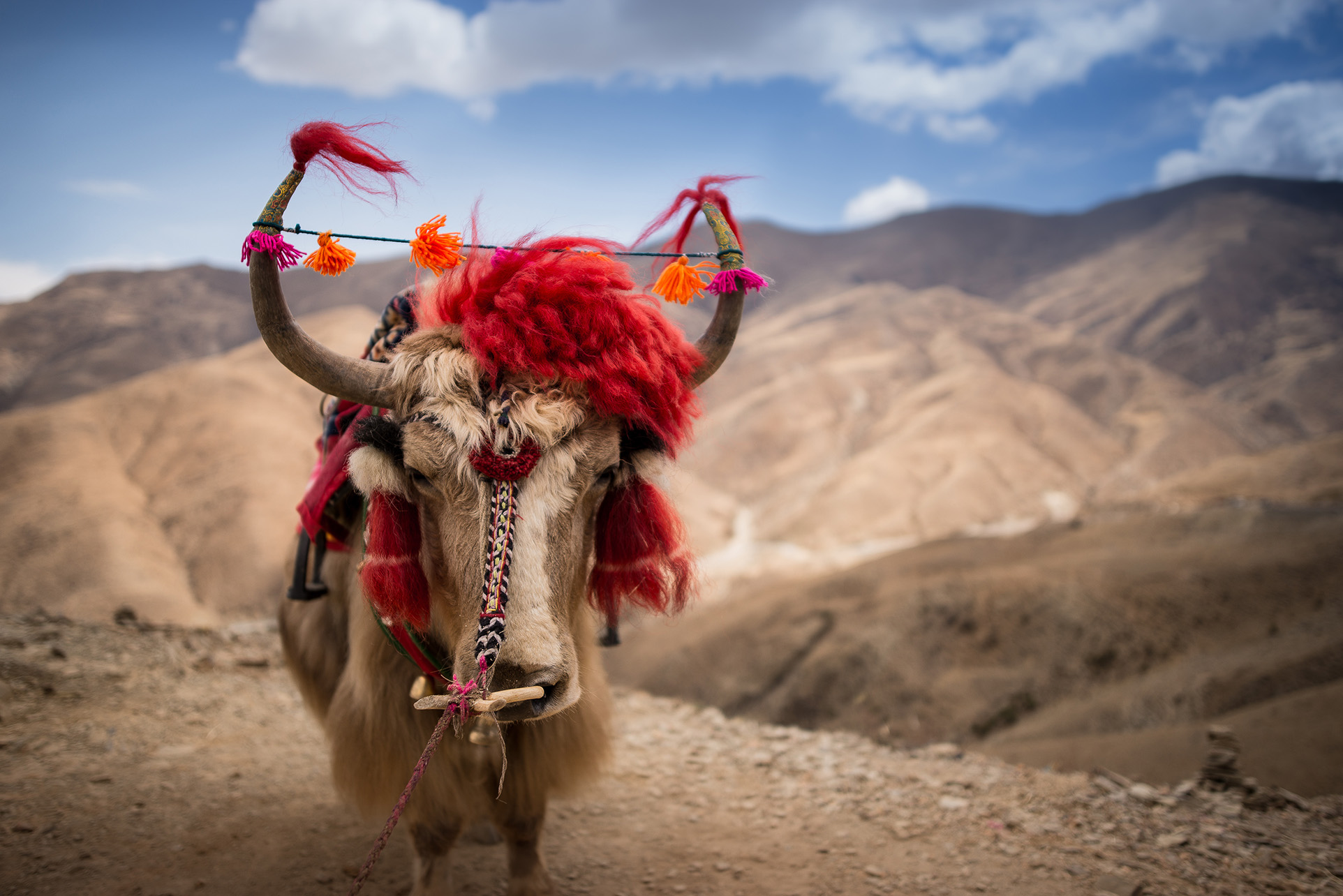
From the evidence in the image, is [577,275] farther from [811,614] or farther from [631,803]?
[811,614]

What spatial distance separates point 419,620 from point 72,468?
32.4 meters

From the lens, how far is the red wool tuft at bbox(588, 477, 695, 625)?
107 inches

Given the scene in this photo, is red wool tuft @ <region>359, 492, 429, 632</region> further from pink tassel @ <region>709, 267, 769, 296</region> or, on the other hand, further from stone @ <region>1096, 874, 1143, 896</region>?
stone @ <region>1096, 874, 1143, 896</region>

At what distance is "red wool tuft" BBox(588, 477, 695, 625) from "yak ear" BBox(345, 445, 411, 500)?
74cm

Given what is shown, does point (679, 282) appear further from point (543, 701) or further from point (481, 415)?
A: point (543, 701)

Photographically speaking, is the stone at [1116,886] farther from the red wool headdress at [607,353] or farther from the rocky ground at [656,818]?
the red wool headdress at [607,353]

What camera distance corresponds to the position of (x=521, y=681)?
85.9 inches

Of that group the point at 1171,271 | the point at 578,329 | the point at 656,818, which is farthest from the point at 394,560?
the point at 1171,271

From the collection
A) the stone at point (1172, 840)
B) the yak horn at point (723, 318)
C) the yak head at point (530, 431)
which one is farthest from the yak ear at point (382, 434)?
the stone at point (1172, 840)

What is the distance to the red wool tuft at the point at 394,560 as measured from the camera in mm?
2490

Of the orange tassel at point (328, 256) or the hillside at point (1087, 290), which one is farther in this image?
the hillside at point (1087, 290)

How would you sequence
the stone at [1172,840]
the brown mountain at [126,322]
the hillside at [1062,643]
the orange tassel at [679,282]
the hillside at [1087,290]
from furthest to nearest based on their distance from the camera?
the hillside at [1087,290] < the brown mountain at [126,322] < the hillside at [1062,643] < the stone at [1172,840] < the orange tassel at [679,282]

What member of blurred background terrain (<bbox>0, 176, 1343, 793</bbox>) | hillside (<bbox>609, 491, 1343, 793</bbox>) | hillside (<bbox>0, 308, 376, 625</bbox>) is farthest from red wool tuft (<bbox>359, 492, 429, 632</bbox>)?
hillside (<bbox>0, 308, 376, 625</bbox>)

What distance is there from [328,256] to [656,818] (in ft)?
13.2
